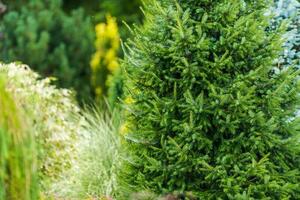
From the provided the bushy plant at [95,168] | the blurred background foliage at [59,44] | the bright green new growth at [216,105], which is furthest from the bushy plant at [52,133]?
the blurred background foliage at [59,44]

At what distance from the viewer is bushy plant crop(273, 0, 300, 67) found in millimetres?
5320

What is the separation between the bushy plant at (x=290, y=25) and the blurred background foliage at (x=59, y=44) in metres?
4.26

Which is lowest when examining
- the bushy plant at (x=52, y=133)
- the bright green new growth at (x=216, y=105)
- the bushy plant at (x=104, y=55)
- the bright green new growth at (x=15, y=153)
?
the bright green new growth at (x=15, y=153)

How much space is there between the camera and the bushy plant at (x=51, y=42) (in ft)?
32.3

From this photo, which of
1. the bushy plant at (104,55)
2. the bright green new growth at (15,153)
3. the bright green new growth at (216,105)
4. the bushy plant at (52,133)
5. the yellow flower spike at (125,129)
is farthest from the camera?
the bushy plant at (104,55)

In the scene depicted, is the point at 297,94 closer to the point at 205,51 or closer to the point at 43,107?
the point at 205,51

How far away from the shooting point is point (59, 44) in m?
10.4

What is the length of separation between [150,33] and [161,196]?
1.13 metres

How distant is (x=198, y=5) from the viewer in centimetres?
466

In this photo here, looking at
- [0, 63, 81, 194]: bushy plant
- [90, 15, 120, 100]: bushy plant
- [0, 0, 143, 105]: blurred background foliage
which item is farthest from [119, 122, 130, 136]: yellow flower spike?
[90, 15, 120, 100]: bushy plant

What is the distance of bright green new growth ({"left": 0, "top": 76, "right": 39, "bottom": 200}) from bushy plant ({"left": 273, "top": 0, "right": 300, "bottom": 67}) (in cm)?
242

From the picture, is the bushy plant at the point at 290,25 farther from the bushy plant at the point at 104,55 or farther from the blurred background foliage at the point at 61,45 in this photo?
the bushy plant at the point at 104,55

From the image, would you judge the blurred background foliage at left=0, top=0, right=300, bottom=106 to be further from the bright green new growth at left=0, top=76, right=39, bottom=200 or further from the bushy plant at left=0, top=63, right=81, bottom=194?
the bright green new growth at left=0, top=76, right=39, bottom=200

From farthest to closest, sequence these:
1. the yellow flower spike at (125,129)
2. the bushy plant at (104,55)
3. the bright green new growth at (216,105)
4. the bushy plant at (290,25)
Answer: the bushy plant at (104,55) → the bushy plant at (290,25) → the yellow flower spike at (125,129) → the bright green new growth at (216,105)
